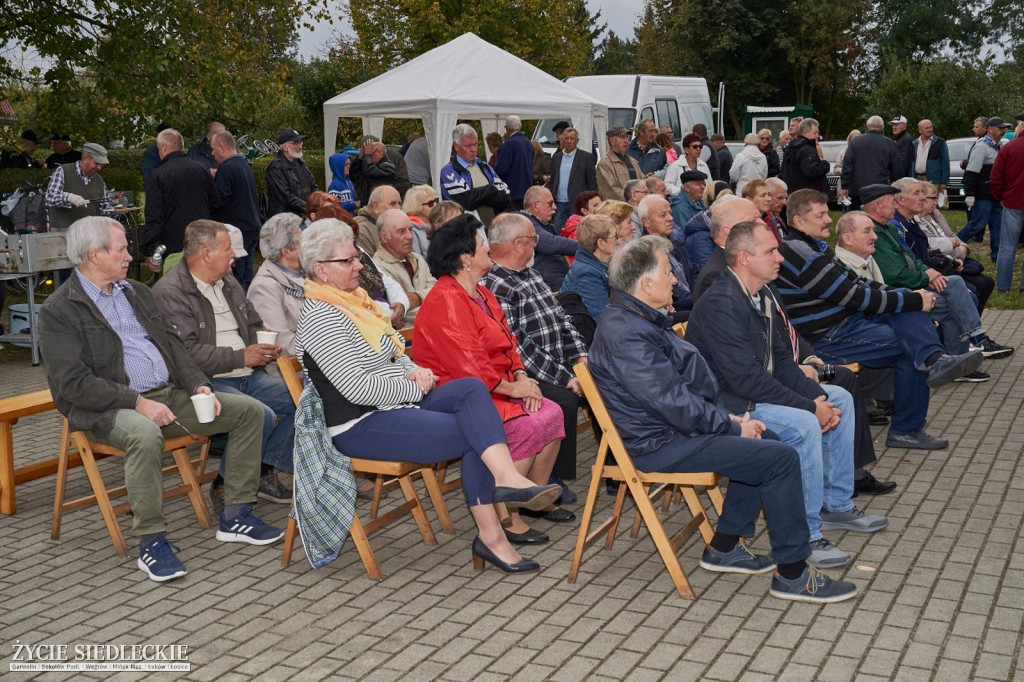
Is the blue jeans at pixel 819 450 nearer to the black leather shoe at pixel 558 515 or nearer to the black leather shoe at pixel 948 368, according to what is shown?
the black leather shoe at pixel 558 515

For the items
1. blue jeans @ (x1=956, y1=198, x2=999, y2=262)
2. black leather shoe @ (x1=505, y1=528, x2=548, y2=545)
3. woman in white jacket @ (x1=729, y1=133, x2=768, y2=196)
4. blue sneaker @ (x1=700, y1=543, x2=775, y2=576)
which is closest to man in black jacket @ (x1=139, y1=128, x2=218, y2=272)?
black leather shoe @ (x1=505, y1=528, x2=548, y2=545)

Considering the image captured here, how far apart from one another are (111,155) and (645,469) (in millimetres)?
30486

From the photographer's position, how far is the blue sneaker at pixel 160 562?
506 cm

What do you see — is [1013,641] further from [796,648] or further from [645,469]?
[645,469]

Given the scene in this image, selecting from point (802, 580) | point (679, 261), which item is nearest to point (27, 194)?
point (679, 261)

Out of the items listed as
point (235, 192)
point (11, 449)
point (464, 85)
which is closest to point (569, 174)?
point (464, 85)

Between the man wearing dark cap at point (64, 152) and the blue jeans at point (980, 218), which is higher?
the man wearing dark cap at point (64, 152)

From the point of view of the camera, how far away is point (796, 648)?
423 centimetres

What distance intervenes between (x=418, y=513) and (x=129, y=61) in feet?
38.4

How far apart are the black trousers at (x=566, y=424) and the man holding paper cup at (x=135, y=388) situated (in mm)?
1489

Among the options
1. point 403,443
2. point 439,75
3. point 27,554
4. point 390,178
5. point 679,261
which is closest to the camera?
point 403,443

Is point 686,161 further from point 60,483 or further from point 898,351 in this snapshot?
point 60,483

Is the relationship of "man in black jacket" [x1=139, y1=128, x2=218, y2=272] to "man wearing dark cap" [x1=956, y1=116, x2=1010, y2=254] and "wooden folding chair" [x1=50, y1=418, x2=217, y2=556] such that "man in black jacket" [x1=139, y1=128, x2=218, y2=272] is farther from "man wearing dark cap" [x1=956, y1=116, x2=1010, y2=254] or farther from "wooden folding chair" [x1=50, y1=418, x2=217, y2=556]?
"man wearing dark cap" [x1=956, y1=116, x2=1010, y2=254]

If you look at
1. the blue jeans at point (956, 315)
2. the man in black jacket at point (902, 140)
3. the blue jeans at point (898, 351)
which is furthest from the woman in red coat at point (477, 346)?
the man in black jacket at point (902, 140)
